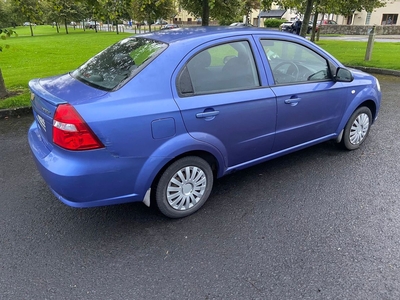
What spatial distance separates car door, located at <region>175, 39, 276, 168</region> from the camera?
2822 mm

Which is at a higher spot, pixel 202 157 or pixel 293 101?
pixel 293 101

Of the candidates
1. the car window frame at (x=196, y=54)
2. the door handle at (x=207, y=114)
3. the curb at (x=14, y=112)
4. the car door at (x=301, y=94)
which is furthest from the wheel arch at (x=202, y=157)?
the curb at (x=14, y=112)

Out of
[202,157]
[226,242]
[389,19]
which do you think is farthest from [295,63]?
[389,19]

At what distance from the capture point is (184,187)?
299cm

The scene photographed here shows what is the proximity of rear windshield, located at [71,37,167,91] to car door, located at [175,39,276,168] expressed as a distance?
377 millimetres

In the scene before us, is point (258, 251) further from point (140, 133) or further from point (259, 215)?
point (140, 133)

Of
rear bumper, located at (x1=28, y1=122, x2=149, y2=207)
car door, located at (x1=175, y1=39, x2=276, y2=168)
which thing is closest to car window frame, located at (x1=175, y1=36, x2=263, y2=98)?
car door, located at (x1=175, y1=39, x2=276, y2=168)

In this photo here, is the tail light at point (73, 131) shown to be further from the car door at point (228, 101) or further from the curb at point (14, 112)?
the curb at point (14, 112)

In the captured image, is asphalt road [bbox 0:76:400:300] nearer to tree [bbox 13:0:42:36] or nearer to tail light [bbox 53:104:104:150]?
tail light [bbox 53:104:104:150]

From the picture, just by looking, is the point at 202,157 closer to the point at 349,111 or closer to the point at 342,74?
the point at 342,74

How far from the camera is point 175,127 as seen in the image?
270 centimetres

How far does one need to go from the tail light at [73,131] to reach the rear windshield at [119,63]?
41 cm

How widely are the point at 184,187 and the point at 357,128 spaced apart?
9.05 feet

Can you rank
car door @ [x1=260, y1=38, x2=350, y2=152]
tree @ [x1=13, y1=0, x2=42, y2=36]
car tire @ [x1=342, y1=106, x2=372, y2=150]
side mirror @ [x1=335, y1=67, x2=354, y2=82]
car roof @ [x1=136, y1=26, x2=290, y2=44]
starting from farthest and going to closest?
tree @ [x1=13, y1=0, x2=42, y2=36] → car tire @ [x1=342, y1=106, x2=372, y2=150] → side mirror @ [x1=335, y1=67, x2=354, y2=82] → car door @ [x1=260, y1=38, x2=350, y2=152] → car roof @ [x1=136, y1=26, x2=290, y2=44]
